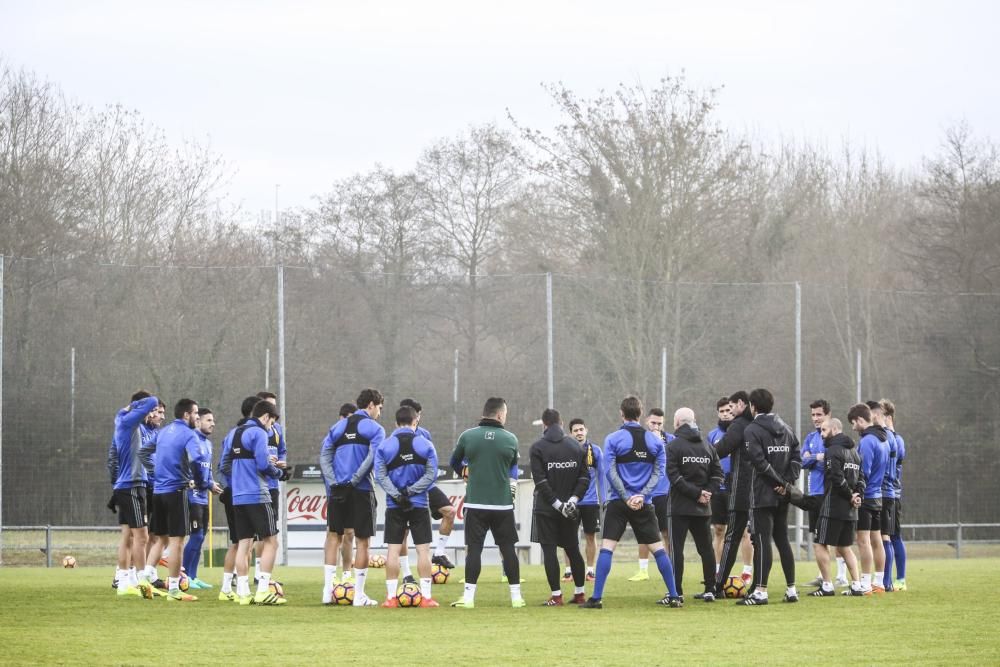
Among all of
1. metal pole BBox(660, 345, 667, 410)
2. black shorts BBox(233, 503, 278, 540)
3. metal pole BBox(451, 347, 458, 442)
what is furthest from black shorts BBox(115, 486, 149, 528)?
metal pole BBox(660, 345, 667, 410)

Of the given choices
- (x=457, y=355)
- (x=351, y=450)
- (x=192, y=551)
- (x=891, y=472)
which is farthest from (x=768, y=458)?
(x=457, y=355)

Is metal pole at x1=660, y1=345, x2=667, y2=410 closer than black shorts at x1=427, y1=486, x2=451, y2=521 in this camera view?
No

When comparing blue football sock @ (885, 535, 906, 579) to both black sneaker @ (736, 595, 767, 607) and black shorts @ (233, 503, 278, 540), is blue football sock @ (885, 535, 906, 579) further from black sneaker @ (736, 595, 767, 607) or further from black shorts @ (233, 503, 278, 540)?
black shorts @ (233, 503, 278, 540)

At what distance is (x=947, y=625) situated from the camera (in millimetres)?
10266

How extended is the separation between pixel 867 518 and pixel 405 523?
182 inches

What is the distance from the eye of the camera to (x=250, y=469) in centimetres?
1228

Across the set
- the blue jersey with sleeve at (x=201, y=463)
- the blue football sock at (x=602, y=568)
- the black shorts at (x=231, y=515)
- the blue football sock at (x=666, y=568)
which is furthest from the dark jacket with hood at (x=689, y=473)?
the blue jersey with sleeve at (x=201, y=463)

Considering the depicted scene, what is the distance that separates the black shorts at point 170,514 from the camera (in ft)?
42.1

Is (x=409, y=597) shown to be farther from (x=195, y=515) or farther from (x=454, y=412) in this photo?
(x=454, y=412)

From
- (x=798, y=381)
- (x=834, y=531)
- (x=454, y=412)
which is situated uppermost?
(x=798, y=381)

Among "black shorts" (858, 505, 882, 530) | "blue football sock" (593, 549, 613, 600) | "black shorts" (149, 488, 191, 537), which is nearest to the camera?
"blue football sock" (593, 549, 613, 600)

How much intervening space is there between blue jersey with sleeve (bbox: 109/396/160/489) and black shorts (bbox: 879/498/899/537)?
7.45 metres

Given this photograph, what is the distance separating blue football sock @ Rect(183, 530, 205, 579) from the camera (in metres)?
14.1

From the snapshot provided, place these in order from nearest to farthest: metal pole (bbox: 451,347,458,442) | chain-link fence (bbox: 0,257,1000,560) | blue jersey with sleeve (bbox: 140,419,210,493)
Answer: blue jersey with sleeve (bbox: 140,419,210,493) → chain-link fence (bbox: 0,257,1000,560) → metal pole (bbox: 451,347,458,442)
